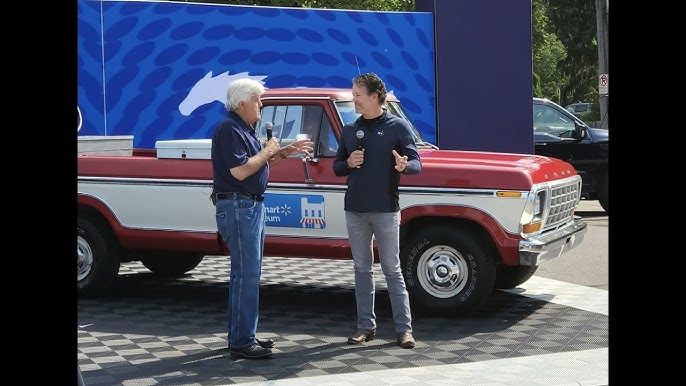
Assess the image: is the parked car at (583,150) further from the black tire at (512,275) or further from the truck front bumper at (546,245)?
the truck front bumper at (546,245)

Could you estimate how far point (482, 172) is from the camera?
8.69m

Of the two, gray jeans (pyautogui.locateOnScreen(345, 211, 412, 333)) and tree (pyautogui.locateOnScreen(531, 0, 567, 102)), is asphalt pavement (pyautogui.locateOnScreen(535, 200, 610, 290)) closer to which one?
gray jeans (pyautogui.locateOnScreen(345, 211, 412, 333))

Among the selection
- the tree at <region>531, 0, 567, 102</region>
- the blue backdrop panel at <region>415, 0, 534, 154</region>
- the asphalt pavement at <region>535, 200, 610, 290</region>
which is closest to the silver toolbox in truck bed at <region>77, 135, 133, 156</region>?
the asphalt pavement at <region>535, 200, 610, 290</region>

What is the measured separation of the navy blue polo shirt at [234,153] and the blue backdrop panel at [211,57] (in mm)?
6190

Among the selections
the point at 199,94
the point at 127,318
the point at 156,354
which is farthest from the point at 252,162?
the point at 199,94

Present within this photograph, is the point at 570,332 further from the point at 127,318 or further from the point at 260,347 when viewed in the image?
the point at 127,318

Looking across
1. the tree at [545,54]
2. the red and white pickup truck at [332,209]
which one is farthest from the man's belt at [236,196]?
the tree at [545,54]

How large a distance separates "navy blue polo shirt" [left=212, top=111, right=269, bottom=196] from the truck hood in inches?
81.1

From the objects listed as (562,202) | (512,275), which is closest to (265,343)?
(562,202)

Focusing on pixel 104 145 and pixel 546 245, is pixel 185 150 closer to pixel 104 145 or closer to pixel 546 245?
pixel 104 145

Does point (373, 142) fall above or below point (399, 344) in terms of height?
above

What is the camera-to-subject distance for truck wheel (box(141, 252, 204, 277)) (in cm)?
1100
